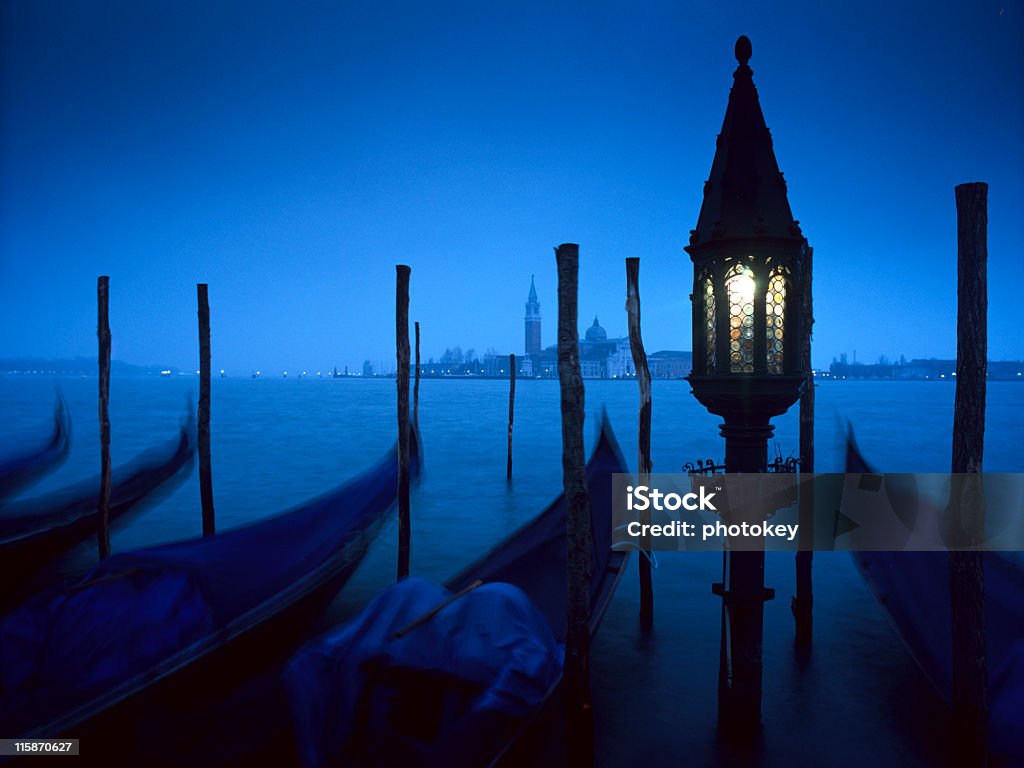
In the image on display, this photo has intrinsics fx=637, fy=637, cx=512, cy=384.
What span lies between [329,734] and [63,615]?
2.04 metres

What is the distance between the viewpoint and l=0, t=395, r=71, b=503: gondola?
1080 centimetres

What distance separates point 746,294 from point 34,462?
13424mm

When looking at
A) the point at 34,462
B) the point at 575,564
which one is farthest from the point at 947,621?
the point at 34,462

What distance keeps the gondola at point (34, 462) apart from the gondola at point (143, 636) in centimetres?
780

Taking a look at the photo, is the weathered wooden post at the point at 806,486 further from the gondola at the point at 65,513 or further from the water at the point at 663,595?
the gondola at the point at 65,513

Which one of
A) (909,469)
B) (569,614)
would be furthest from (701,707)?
(909,469)

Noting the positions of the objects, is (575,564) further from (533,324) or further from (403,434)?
(533,324)

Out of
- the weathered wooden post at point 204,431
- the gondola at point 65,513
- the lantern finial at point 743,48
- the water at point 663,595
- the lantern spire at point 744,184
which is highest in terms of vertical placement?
the lantern finial at point 743,48

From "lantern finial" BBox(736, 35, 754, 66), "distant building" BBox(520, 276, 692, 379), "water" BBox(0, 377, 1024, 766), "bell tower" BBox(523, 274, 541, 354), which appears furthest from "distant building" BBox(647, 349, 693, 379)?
"lantern finial" BBox(736, 35, 754, 66)

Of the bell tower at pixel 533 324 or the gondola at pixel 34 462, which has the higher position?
the bell tower at pixel 533 324

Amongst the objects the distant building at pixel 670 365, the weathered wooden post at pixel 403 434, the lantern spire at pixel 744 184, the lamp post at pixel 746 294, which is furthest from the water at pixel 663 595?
the distant building at pixel 670 365

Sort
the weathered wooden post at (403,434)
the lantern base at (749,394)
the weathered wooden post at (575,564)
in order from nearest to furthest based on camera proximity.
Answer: the lantern base at (749,394)
the weathered wooden post at (575,564)
the weathered wooden post at (403,434)

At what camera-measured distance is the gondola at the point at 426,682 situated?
10.7 ft

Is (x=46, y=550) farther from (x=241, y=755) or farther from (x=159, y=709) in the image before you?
(x=241, y=755)
